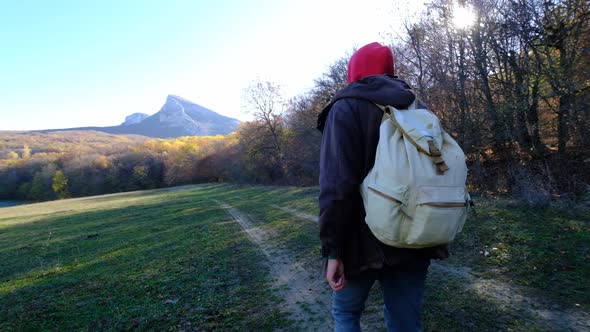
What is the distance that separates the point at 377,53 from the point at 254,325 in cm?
351

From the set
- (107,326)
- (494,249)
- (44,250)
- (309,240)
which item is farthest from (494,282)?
(44,250)

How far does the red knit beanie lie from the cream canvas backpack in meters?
0.51

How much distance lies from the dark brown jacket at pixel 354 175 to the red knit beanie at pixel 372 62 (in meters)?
0.17

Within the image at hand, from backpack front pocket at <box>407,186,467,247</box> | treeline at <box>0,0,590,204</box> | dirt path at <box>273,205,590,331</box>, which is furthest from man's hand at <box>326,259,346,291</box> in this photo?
treeline at <box>0,0,590,204</box>

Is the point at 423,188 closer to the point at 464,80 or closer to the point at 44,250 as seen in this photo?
the point at 44,250

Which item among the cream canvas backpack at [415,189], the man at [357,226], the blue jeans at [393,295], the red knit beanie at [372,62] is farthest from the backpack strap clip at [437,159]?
the red knit beanie at [372,62]

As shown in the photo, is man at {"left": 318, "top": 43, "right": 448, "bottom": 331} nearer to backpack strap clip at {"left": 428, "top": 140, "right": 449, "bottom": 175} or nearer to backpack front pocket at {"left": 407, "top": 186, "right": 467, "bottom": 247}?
backpack front pocket at {"left": 407, "top": 186, "right": 467, "bottom": 247}

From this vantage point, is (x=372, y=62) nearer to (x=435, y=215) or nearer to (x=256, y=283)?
(x=435, y=215)

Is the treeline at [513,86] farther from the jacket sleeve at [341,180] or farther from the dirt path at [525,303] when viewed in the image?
the jacket sleeve at [341,180]

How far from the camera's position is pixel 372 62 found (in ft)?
6.73

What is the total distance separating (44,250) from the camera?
11.4 meters

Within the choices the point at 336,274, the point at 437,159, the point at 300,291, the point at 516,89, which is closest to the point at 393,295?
the point at 336,274

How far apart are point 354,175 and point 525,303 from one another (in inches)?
134

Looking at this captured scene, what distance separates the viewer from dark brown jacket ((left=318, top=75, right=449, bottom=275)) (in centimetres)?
175
